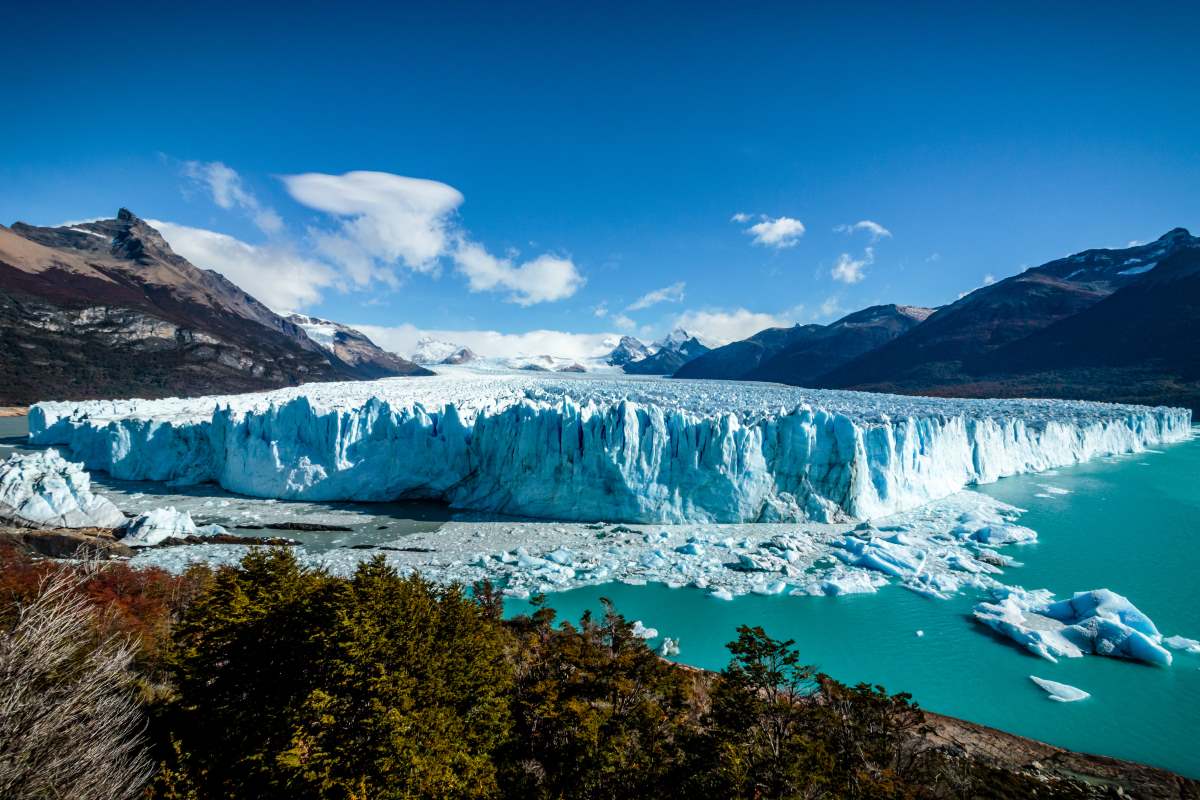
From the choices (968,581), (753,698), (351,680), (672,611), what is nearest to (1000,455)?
(968,581)

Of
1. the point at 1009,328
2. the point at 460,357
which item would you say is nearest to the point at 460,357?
the point at 460,357

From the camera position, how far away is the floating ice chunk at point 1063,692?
28.6 feet

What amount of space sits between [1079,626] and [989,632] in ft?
5.23

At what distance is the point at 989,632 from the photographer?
35.7 ft

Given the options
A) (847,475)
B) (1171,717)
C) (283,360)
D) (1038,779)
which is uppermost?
(283,360)

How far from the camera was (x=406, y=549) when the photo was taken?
15.5 m

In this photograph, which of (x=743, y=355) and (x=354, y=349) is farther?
(x=354, y=349)

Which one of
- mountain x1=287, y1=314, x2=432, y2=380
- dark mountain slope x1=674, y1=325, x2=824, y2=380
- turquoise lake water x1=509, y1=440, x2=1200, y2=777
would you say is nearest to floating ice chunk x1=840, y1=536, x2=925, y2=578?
turquoise lake water x1=509, y1=440, x2=1200, y2=777

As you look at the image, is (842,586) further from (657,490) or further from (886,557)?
(657,490)

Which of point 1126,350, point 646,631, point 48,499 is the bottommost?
point 646,631

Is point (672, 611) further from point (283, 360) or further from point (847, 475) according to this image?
point (283, 360)

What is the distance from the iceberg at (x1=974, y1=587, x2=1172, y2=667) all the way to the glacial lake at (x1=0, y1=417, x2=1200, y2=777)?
0.72 ft

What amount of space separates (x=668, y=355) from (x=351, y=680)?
430 feet

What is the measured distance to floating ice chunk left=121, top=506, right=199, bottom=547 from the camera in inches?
598
